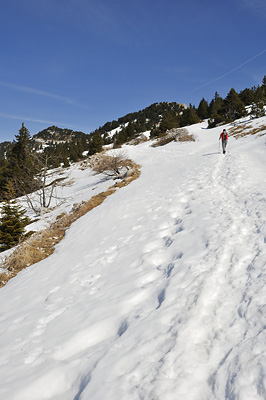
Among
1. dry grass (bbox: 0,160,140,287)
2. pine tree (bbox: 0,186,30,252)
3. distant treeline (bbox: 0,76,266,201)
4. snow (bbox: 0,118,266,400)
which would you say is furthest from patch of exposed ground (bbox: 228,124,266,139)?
pine tree (bbox: 0,186,30,252)

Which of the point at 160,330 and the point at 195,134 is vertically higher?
the point at 195,134

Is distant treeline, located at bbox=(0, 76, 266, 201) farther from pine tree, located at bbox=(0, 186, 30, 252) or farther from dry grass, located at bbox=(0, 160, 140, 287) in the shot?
dry grass, located at bbox=(0, 160, 140, 287)

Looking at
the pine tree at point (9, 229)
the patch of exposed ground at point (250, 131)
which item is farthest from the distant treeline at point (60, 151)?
the patch of exposed ground at point (250, 131)

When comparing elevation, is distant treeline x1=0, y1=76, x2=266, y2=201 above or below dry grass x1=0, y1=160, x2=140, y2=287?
above

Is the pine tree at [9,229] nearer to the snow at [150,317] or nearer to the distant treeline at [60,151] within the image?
the distant treeline at [60,151]

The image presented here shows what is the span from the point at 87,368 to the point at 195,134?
129ft

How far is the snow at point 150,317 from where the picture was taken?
204 centimetres

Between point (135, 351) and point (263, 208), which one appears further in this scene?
point (263, 208)

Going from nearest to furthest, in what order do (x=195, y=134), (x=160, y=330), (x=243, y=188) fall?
(x=160, y=330)
(x=243, y=188)
(x=195, y=134)

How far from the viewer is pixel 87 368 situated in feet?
7.79

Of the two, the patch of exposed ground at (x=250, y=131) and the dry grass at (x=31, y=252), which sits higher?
the patch of exposed ground at (x=250, y=131)

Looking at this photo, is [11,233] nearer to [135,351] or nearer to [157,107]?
[135,351]

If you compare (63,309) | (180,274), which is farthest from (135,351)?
(63,309)

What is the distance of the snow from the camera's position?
2.04 meters
